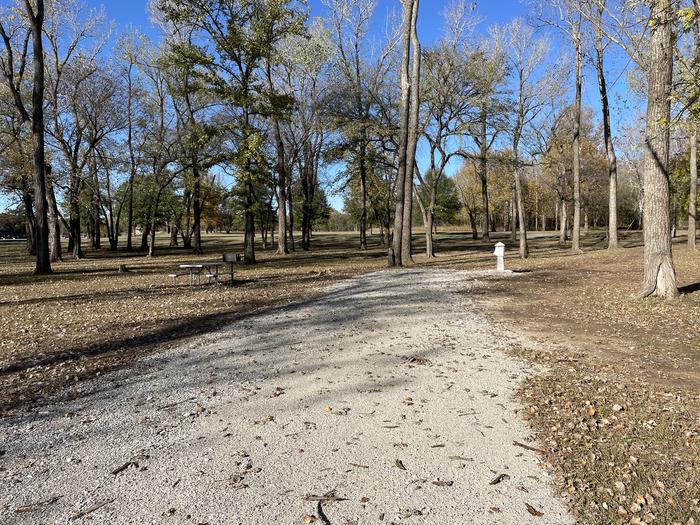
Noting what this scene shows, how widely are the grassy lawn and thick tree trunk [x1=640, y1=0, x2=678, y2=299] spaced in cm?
51

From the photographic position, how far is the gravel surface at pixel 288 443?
2.63 m

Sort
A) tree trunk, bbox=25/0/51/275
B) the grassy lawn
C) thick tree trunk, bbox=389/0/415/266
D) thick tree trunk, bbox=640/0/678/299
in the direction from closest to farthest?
1. the grassy lawn
2. thick tree trunk, bbox=640/0/678/299
3. tree trunk, bbox=25/0/51/275
4. thick tree trunk, bbox=389/0/415/266

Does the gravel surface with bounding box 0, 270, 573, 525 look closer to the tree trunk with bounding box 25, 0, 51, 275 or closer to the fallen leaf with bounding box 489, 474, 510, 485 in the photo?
the fallen leaf with bounding box 489, 474, 510, 485

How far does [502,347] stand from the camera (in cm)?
608

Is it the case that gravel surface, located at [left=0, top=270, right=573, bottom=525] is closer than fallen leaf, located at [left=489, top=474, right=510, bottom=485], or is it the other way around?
gravel surface, located at [left=0, top=270, right=573, bottom=525]

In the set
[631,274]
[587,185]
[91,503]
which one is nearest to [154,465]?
[91,503]

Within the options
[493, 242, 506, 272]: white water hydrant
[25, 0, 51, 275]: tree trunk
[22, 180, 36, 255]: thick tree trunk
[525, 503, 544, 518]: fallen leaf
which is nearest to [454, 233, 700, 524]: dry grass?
[525, 503, 544, 518]: fallen leaf

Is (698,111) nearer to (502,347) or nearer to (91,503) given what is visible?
(502,347)

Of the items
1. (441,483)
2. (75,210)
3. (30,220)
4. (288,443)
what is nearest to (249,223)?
(75,210)

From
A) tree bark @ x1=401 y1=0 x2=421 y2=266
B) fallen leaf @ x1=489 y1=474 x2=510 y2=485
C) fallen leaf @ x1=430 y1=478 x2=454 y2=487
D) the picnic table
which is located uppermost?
tree bark @ x1=401 y1=0 x2=421 y2=266

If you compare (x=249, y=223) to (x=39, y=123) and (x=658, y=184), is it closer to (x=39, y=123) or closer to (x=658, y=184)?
(x=39, y=123)

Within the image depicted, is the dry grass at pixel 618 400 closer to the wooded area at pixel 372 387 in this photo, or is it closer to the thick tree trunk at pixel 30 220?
the wooded area at pixel 372 387

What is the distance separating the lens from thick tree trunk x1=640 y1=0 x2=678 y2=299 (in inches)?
332

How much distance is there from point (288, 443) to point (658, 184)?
345 inches
